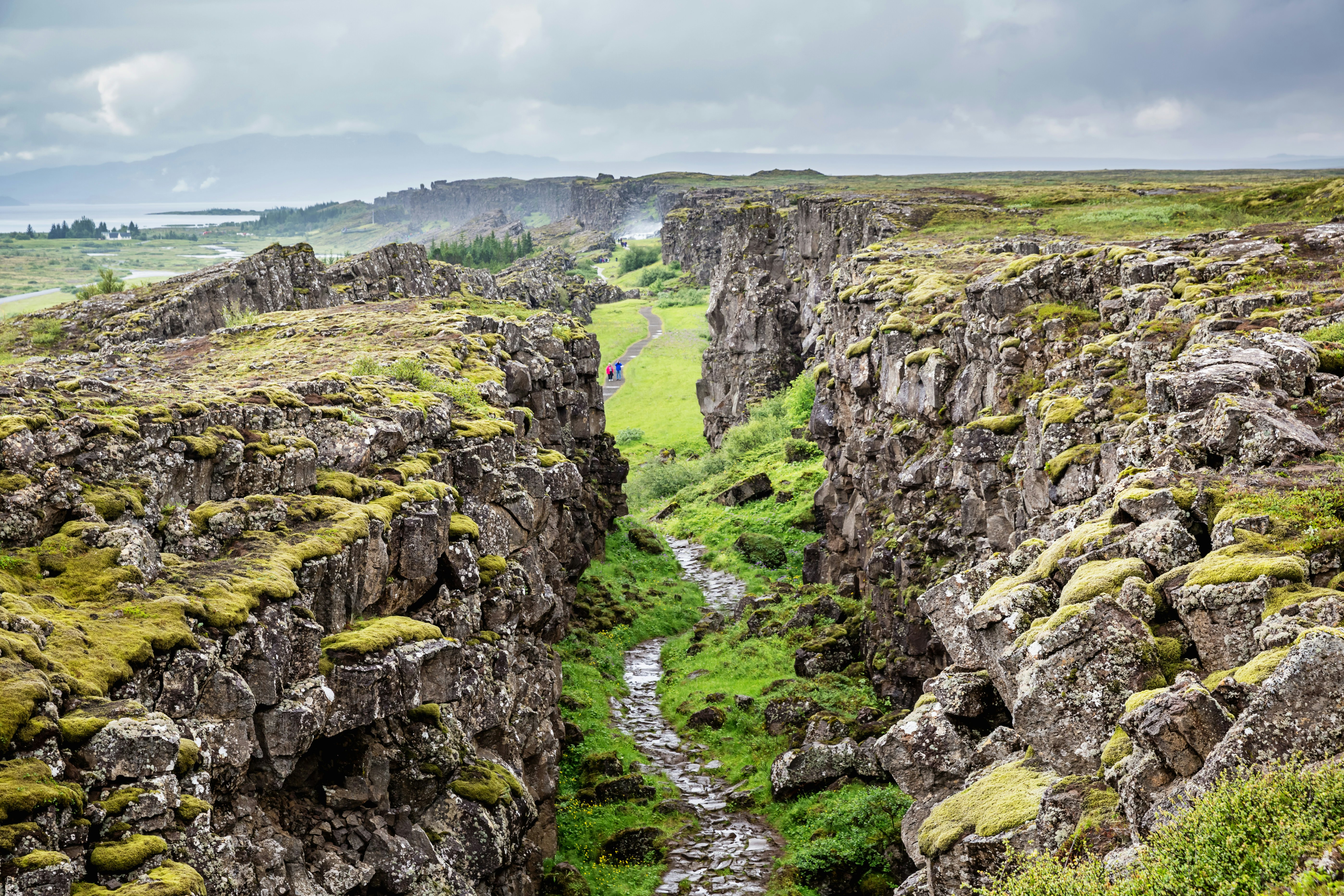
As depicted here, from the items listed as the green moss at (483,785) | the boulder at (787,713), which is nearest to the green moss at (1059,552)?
the green moss at (483,785)

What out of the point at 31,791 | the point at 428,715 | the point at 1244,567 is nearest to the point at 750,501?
the point at 428,715

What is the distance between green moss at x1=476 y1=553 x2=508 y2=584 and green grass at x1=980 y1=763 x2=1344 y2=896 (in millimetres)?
22149

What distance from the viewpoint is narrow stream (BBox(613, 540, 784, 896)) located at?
3544cm

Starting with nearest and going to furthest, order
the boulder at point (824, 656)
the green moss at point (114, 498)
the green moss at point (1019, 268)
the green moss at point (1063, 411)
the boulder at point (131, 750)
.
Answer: the boulder at point (131, 750) < the green moss at point (114, 498) < the green moss at point (1063, 411) < the green moss at point (1019, 268) < the boulder at point (824, 656)

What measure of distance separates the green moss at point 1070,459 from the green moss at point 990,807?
43.5ft

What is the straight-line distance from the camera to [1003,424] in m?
41.4

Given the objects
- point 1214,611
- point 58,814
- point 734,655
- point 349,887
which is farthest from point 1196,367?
point 734,655

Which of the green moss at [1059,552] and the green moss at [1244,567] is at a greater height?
the green moss at [1244,567]

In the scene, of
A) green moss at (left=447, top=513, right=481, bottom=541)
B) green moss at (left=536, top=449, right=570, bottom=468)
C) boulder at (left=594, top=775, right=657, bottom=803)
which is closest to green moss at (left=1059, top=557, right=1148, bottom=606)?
green moss at (left=447, top=513, right=481, bottom=541)

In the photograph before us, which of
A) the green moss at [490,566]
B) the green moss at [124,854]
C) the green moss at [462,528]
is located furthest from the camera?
the green moss at [490,566]

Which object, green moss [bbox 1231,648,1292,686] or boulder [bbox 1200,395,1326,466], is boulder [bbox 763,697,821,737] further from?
green moss [bbox 1231,648,1292,686]

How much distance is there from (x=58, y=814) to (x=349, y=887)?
7.64 m

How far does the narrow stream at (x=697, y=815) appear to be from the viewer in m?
35.4

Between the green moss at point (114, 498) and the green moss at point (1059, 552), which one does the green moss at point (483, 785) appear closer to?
the green moss at point (114, 498)
